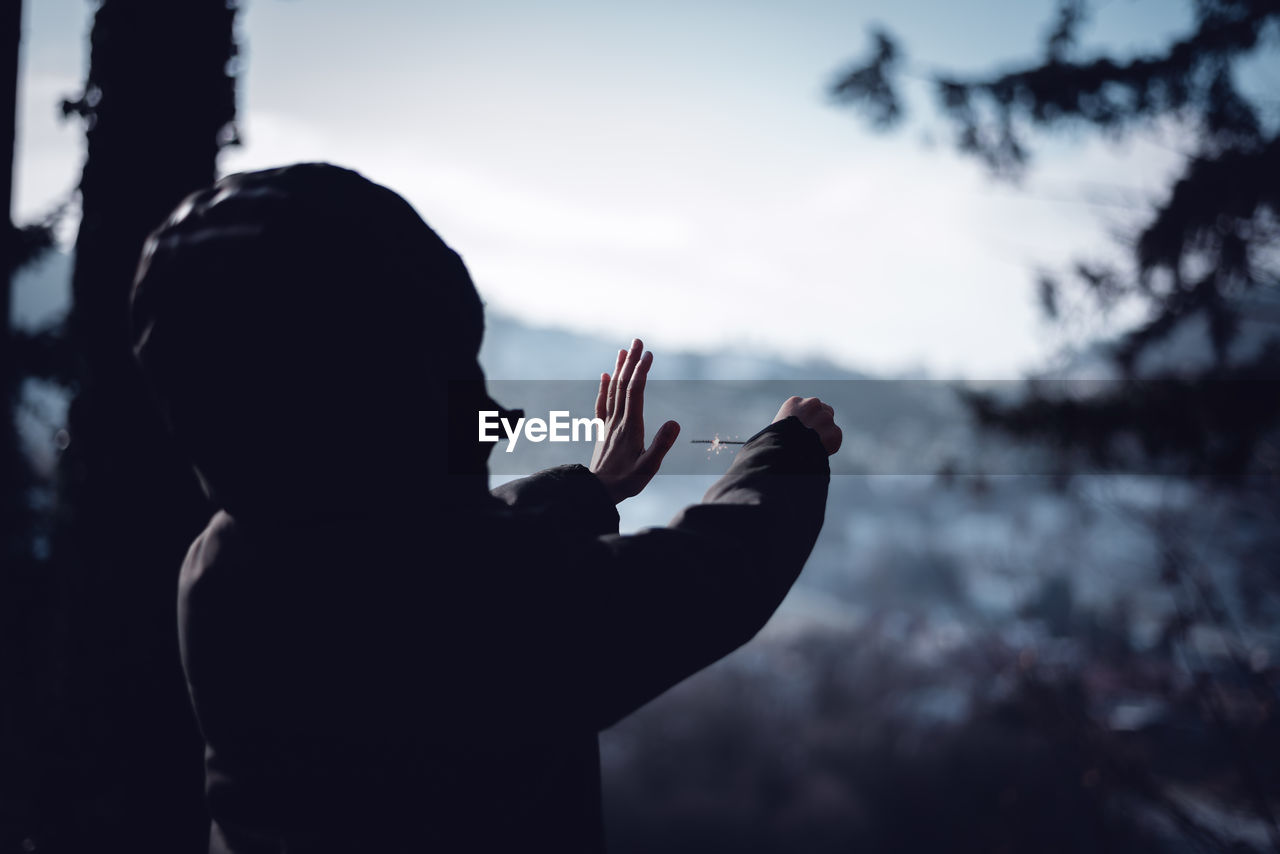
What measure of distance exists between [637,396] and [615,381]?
2.8 inches

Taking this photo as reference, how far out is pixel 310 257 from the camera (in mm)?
937

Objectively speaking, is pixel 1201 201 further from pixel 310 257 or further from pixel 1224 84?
pixel 310 257

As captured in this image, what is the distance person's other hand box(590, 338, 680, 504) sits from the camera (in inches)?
52.9

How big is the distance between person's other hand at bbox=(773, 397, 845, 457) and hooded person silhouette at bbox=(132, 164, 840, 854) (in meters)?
0.26

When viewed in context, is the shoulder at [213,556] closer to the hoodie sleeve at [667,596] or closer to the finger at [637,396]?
the hoodie sleeve at [667,596]

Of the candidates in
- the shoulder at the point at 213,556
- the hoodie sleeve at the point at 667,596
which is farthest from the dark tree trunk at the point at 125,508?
the hoodie sleeve at the point at 667,596

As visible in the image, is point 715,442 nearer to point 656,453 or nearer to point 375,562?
point 656,453

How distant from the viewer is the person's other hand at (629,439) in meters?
1.34

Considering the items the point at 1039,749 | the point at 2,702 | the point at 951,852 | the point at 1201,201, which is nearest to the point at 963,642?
the point at 1039,749

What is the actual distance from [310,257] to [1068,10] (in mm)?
6151

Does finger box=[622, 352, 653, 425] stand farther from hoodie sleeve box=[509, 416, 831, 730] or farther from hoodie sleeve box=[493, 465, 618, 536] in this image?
hoodie sleeve box=[509, 416, 831, 730]

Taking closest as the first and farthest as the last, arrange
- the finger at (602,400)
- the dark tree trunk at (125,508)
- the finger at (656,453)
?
the finger at (656,453) < the finger at (602,400) < the dark tree trunk at (125,508)

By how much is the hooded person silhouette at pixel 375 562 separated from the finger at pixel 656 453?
309mm

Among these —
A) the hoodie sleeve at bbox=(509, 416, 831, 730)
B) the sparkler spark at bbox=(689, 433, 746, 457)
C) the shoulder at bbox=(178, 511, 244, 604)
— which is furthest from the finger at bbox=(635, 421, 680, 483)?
the shoulder at bbox=(178, 511, 244, 604)
